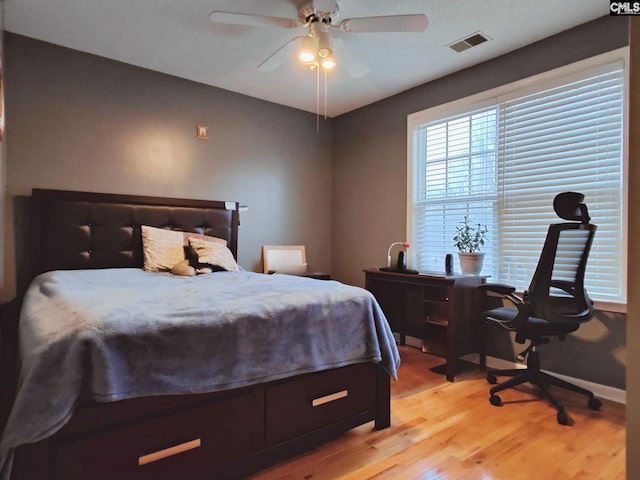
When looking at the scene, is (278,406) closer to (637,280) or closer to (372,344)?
(372,344)

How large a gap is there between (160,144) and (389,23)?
2.34m

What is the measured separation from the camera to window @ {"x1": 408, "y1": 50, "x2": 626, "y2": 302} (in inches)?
98.0

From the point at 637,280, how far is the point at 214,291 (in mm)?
1714

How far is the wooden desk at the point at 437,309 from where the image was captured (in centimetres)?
286

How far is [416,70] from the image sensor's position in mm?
3363

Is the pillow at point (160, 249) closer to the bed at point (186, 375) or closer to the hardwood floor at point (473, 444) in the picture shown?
the bed at point (186, 375)

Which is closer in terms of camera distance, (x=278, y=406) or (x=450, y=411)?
(x=278, y=406)

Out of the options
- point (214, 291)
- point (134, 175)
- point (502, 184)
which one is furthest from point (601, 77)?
point (134, 175)

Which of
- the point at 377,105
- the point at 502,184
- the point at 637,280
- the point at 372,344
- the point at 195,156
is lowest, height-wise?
the point at 372,344

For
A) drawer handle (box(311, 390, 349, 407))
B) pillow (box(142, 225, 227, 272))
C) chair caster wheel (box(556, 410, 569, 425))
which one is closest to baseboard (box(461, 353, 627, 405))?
chair caster wheel (box(556, 410, 569, 425))

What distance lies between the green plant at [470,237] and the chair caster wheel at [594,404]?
133 centimetres

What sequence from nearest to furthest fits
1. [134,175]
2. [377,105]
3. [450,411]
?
[450,411] < [134,175] < [377,105]

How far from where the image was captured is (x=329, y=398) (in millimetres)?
1819

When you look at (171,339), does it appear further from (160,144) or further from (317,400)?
(160,144)
